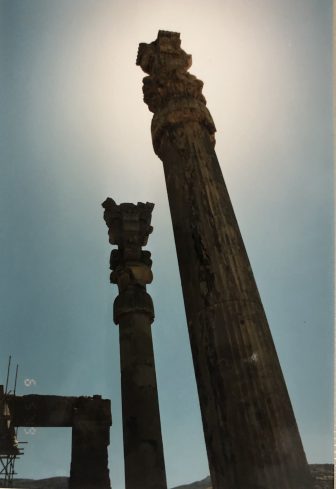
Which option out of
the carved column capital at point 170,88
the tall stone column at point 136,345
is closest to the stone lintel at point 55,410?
the tall stone column at point 136,345

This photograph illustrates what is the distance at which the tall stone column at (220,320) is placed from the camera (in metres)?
3.39

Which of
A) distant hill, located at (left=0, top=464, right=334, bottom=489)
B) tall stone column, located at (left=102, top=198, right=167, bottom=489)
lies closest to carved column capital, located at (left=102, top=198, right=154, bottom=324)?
tall stone column, located at (left=102, top=198, right=167, bottom=489)

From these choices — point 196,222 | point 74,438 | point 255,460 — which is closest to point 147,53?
point 196,222

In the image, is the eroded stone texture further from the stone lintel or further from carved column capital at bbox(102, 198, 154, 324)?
carved column capital at bbox(102, 198, 154, 324)

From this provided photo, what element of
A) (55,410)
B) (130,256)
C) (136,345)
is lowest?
(136,345)

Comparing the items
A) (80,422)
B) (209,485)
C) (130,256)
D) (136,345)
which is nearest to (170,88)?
(130,256)

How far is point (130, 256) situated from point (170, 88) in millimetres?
5213

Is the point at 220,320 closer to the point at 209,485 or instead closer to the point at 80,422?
the point at 80,422

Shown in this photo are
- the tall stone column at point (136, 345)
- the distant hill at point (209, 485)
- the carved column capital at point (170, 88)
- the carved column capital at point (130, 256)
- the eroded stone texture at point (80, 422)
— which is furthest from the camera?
the eroded stone texture at point (80, 422)

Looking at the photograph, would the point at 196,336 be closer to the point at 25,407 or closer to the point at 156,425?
the point at 156,425

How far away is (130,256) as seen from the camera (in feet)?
34.6

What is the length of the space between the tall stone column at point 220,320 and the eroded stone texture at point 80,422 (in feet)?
34.2

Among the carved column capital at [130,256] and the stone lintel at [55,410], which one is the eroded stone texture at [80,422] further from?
the carved column capital at [130,256]

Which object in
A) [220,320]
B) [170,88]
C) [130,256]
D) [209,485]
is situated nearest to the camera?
[220,320]
